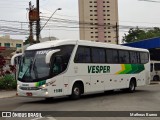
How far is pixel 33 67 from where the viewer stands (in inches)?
714

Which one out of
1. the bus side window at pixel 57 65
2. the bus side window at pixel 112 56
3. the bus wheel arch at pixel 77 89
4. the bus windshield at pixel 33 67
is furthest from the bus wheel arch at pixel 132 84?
the bus windshield at pixel 33 67

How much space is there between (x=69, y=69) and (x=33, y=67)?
1.91m

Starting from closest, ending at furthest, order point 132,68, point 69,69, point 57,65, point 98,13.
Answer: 1. point 57,65
2. point 69,69
3. point 132,68
4. point 98,13

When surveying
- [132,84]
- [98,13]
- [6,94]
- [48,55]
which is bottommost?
[6,94]

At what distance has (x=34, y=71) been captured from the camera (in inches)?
709

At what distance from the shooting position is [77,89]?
19.6 m

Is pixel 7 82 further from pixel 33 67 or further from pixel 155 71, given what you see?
pixel 155 71

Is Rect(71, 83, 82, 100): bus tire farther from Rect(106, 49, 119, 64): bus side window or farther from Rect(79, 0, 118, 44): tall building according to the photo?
Rect(79, 0, 118, 44): tall building

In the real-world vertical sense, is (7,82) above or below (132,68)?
below

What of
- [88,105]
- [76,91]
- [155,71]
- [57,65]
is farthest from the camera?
[155,71]

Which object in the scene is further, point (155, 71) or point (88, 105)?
point (155, 71)

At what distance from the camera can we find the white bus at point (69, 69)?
58.4 ft

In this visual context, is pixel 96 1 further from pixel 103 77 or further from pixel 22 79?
pixel 22 79

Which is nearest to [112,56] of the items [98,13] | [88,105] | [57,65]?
[57,65]
